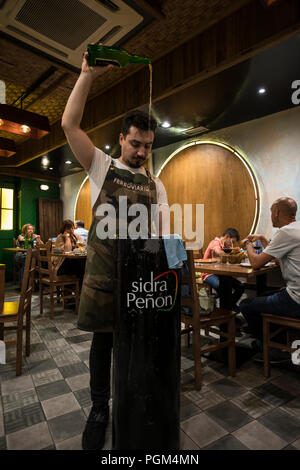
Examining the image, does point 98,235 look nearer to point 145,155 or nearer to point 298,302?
point 145,155

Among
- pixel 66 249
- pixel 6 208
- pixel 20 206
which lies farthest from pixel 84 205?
pixel 66 249

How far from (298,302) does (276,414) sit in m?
0.78

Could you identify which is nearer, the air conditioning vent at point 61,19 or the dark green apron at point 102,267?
the dark green apron at point 102,267

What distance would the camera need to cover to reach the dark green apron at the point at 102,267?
52.0 inches

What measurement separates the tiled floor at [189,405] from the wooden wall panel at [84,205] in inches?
215

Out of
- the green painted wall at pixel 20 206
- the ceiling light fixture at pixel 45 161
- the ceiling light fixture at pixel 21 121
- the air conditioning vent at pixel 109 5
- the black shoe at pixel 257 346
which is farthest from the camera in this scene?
the green painted wall at pixel 20 206

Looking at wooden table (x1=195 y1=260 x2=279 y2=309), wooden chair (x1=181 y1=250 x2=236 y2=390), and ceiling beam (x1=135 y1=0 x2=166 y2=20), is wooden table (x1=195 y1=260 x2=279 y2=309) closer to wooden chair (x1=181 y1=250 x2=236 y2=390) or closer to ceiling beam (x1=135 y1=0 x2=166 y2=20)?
wooden chair (x1=181 y1=250 x2=236 y2=390)

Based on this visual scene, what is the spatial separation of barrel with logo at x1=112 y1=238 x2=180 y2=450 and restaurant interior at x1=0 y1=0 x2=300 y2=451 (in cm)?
39

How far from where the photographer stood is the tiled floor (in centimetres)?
144

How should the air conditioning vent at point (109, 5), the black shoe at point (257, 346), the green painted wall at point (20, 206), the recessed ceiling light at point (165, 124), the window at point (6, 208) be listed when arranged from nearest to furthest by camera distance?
the air conditioning vent at point (109, 5) → the black shoe at point (257, 346) → the recessed ceiling light at point (165, 124) → the green painted wall at point (20, 206) → the window at point (6, 208)

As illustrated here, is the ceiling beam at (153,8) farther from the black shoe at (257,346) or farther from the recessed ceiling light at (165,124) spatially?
the black shoe at (257,346)

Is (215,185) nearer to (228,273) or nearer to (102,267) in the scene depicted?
(228,273)

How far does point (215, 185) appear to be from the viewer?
5.02 metres

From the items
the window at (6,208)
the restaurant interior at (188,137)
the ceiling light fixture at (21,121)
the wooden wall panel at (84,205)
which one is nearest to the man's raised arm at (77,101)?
the restaurant interior at (188,137)
